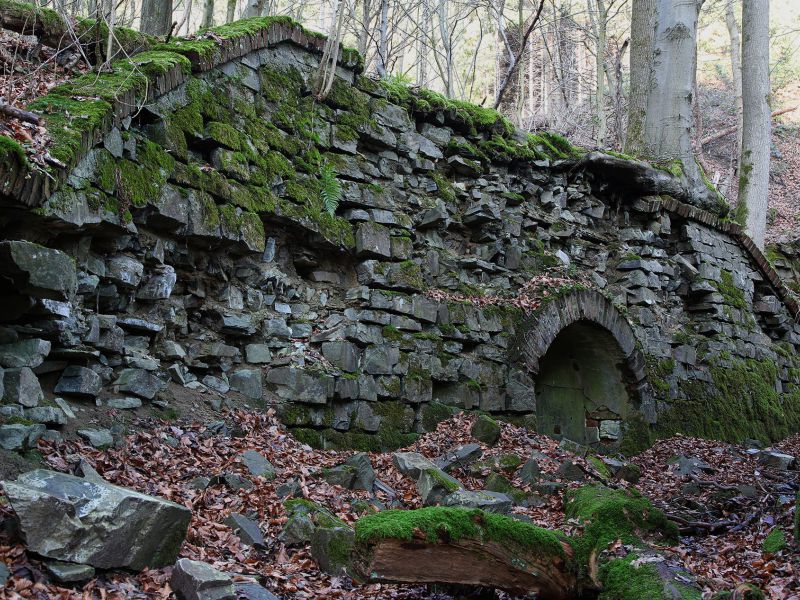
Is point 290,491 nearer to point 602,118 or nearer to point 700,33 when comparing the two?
point 602,118

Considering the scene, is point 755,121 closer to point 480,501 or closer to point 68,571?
point 480,501

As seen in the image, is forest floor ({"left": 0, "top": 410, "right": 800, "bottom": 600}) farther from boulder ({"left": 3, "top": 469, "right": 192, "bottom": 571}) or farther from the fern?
the fern

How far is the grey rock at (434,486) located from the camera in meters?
4.98

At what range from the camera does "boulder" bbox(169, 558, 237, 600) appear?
3.02 m

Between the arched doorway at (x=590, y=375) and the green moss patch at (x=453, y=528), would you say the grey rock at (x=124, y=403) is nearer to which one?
the green moss patch at (x=453, y=528)

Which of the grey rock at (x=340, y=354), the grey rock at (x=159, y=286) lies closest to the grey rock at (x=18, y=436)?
the grey rock at (x=159, y=286)

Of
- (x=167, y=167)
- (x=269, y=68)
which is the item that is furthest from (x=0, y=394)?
(x=269, y=68)

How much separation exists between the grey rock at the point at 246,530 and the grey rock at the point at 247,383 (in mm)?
1971

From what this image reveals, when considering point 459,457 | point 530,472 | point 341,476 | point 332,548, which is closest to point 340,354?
point 459,457

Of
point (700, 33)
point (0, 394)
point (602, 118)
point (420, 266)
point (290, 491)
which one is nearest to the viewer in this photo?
point (0, 394)

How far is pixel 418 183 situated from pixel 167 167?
10.7 feet

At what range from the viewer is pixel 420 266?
24.9 ft

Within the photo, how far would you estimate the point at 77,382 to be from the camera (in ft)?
15.5

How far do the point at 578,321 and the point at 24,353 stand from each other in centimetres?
637
